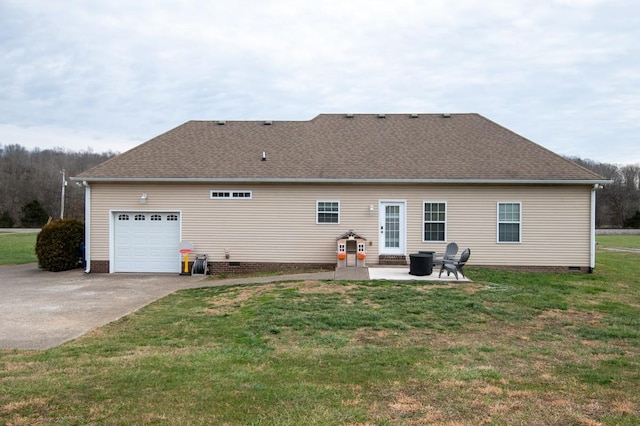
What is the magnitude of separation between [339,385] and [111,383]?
242 cm

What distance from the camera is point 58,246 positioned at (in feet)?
53.7

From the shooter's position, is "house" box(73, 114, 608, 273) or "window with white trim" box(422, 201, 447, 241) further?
"window with white trim" box(422, 201, 447, 241)

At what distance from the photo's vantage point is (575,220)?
50.5ft

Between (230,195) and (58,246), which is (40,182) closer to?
(58,246)

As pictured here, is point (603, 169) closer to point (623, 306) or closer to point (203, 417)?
point (623, 306)

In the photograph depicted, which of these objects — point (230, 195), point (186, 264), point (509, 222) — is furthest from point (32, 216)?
point (509, 222)

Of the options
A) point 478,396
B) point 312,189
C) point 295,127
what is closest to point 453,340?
point 478,396

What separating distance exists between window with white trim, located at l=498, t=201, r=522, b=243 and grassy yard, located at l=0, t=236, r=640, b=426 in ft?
17.2

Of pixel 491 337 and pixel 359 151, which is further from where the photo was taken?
pixel 359 151

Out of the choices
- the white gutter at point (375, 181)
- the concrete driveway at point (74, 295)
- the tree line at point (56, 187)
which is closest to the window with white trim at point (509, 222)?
the white gutter at point (375, 181)

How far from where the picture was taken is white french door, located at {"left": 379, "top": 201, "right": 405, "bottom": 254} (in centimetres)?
1566

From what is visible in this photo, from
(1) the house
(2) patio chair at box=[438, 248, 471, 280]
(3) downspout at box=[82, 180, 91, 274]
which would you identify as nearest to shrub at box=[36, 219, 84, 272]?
(3) downspout at box=[82, 180, 91, 274]

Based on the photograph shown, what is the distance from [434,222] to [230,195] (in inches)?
268

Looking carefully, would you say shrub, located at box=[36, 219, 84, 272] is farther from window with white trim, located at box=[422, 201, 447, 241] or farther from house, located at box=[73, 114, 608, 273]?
window with white trim, located at box=[422, 201, 447, 241]
